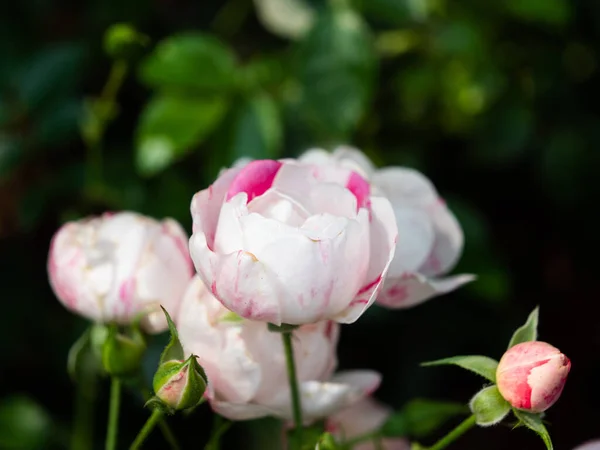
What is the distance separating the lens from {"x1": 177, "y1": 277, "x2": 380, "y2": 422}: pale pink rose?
2.05 ft

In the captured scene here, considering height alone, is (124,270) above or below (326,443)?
above

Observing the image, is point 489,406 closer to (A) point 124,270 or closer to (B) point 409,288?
(B) point 409,288

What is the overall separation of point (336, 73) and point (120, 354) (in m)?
0.50

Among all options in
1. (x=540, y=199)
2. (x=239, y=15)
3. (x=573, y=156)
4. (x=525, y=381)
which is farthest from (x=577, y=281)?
(x=525, y=381)

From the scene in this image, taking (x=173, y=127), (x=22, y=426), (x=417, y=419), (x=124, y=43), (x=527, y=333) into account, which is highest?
(x=124, y=43)

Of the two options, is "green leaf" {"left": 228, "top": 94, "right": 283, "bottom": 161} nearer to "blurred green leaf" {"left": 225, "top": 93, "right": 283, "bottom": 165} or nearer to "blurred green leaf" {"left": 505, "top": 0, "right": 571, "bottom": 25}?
"blurred green leaf" {"left": 225, "top": 93, "right": 283, "bottom": 165}

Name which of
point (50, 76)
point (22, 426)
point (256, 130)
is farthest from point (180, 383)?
point (50, 76)

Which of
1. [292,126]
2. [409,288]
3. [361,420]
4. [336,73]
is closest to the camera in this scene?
[409,288]

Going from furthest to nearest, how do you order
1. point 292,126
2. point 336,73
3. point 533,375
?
1. point 292,126
2. point 336,73
3. point 533,375

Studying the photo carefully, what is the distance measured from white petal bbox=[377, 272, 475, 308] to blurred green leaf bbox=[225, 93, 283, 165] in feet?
1.22

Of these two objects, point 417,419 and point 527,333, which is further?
point 417,419

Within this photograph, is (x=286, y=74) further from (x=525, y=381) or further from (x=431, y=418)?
(x=525, y=381)

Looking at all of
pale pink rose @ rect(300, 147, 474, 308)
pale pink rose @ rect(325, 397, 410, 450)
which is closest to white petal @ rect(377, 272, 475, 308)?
pale pink rose @ rect(300, 147, 474, 308)

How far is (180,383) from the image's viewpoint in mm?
550
